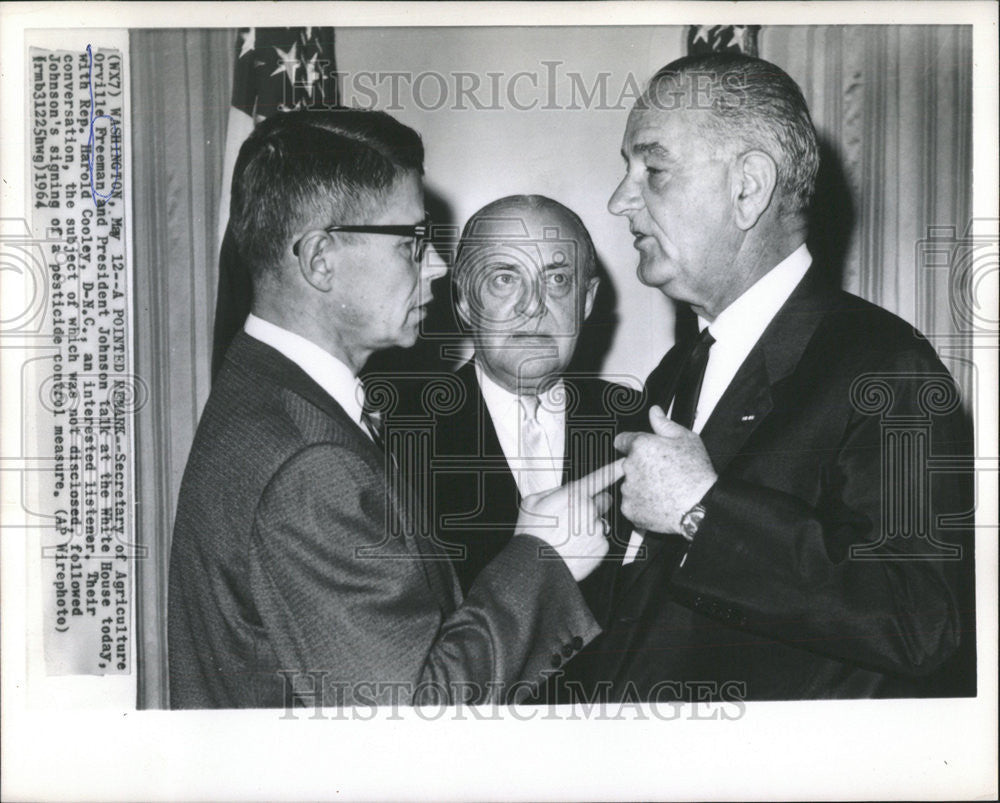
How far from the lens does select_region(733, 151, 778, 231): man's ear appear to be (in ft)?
7.68

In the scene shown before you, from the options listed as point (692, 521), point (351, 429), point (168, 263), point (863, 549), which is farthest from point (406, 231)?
point (863, 549)

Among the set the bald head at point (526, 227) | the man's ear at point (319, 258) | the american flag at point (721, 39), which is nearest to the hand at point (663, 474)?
the bald head at point (526, 227)

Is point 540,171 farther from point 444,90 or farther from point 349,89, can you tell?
point 349,89

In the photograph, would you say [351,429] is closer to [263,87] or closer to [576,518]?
[576,518]

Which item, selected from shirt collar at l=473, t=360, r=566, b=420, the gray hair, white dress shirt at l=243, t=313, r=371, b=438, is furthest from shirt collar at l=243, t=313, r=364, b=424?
the gray hair

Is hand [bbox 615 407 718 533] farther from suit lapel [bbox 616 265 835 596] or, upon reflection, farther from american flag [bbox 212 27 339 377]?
american flag [bbox 212 27 339 377]

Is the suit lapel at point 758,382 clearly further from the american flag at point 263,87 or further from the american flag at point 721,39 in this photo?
the american flag at point 263,87

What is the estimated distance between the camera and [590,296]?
2.43 metres

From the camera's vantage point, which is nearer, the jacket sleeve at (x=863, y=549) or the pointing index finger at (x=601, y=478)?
the jacket sleeve at (x=863, y=549)

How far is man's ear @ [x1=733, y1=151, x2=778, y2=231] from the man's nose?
24 cm

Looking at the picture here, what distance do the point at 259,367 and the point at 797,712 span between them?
1.59 metres

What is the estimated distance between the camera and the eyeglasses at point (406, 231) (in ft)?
Result: 7.66

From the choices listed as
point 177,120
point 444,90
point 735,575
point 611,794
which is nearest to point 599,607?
point 735,575

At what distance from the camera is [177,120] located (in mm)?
2459
